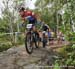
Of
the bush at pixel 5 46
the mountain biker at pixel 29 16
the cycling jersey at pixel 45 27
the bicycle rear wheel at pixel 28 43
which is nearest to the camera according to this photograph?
the bicycle rear wheel at pixel 28 43

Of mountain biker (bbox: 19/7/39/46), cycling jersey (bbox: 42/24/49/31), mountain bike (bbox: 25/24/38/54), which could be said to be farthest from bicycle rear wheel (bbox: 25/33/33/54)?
cycling jersey (bbox: 42/24/49/31)

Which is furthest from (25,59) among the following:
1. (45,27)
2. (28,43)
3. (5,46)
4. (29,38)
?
(5,46)

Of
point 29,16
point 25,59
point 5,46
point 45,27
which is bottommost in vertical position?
point 5,46

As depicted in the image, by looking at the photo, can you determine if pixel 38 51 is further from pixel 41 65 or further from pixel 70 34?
pixel 70 34

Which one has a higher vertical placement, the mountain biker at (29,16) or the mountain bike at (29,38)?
the mountain biker at (29,16)

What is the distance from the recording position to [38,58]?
306 inches

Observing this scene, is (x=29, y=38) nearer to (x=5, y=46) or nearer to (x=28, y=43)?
(x=28, y=43)

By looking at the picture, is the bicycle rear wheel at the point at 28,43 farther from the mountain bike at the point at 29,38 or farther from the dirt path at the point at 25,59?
the dirt path at the point at 25,59

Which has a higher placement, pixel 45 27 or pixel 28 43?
pixel 45 27

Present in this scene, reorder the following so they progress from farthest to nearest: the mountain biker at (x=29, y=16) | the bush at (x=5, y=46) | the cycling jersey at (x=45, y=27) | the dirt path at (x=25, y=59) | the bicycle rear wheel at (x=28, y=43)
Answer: the bush at (x=5, y=46), the cycling jersey at (x=45, y=27), the mountain biker at (x=29, y=16), the bicycle rear wheel at (x=28, y=43), the dirt path at (x=25, y=59)

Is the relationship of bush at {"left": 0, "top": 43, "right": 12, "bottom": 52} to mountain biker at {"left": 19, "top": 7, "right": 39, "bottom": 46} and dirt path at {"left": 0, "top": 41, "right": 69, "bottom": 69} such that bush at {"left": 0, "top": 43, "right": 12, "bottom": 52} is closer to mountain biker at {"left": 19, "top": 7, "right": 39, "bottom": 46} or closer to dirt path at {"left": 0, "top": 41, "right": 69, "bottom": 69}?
dirt path at {"left": 0, "top": 41, "right": 69, "bottom": 69}

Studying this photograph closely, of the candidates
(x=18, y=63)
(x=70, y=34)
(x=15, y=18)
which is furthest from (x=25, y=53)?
(x=15, y=18)

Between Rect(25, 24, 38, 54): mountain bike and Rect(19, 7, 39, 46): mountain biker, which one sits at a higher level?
Rect(19, 7, 39, 46): mountain biker

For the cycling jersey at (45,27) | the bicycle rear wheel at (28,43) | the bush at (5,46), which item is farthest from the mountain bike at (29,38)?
the bush at (5,46)
